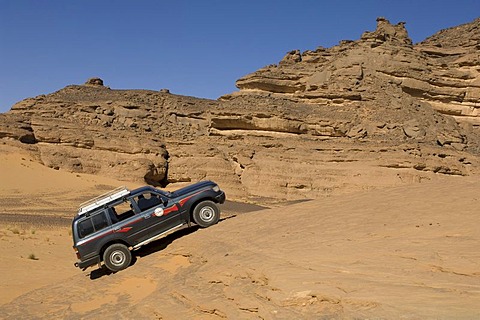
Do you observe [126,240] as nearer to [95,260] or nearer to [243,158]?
[95,260]

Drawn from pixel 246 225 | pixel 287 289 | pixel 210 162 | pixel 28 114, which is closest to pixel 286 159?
pixel 210 162

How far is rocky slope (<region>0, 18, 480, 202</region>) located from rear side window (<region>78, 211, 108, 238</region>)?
21707 millimetres

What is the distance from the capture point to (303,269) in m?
7.04

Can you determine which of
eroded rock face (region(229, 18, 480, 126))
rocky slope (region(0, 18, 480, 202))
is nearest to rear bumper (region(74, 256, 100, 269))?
rocky slope (region(0, 18, 480, 202))

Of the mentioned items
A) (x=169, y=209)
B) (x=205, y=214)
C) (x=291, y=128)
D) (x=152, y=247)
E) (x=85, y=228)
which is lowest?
(x=152, y=247)

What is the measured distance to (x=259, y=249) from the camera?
8695 millimetres

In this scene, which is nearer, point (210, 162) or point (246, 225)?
point (246, 225)

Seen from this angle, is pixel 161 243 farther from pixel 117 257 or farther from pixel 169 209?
pixel 117 257

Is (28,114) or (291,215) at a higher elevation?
(28,114)

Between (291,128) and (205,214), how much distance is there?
26651mm

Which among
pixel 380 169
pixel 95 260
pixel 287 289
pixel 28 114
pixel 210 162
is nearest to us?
pixel 287 289

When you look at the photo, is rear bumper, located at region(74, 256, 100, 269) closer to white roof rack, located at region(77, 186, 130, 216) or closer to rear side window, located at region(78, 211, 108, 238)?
rear side window, located at region(78, 211, 108, 238)

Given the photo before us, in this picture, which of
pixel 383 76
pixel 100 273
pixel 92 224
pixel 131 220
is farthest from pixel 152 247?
pixel 383 76

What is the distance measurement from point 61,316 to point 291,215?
17.6ft
